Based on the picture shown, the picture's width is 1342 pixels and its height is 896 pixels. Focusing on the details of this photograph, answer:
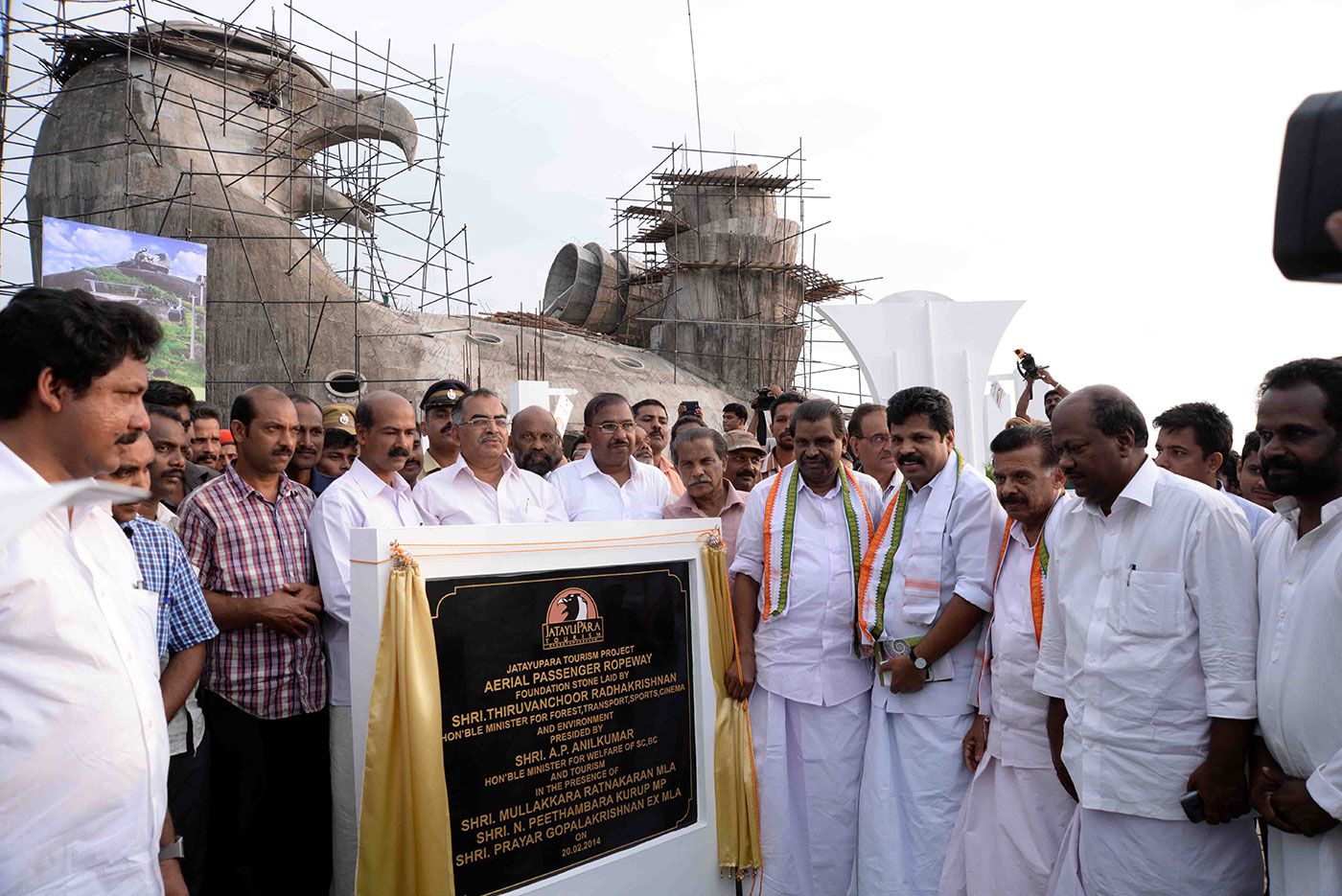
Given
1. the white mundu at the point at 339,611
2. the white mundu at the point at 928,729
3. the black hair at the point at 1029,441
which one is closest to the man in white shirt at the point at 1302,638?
the black hair at the point at 1029,441

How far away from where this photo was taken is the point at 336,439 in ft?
19.0

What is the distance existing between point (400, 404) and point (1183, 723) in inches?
130

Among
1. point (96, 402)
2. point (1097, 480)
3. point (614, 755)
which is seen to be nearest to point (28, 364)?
point (96, 402)

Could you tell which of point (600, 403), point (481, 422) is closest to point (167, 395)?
point (481, 422)

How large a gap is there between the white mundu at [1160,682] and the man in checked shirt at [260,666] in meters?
2.95

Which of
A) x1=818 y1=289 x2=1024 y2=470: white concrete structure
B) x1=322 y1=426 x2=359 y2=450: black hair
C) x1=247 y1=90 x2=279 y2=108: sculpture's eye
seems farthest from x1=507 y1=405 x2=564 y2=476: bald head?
x1=247 y1=90 x2=279 y2=108: sculpture's eye

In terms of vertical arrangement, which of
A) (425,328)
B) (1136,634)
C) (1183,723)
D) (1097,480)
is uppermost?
(425,328)

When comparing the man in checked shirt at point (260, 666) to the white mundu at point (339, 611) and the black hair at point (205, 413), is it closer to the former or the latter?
the white mundu at point (339, 611)

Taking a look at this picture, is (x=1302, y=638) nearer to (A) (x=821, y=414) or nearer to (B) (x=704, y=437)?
(A) (x=821, y=414)

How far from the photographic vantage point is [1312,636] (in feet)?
8.19

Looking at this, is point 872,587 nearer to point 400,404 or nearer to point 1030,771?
point 1030,771

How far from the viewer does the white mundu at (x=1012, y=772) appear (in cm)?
339

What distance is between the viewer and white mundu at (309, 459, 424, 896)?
346 centimetres

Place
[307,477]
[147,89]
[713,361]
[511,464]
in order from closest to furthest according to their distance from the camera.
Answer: [511,464], [307,477], [147,89], [713,361]
